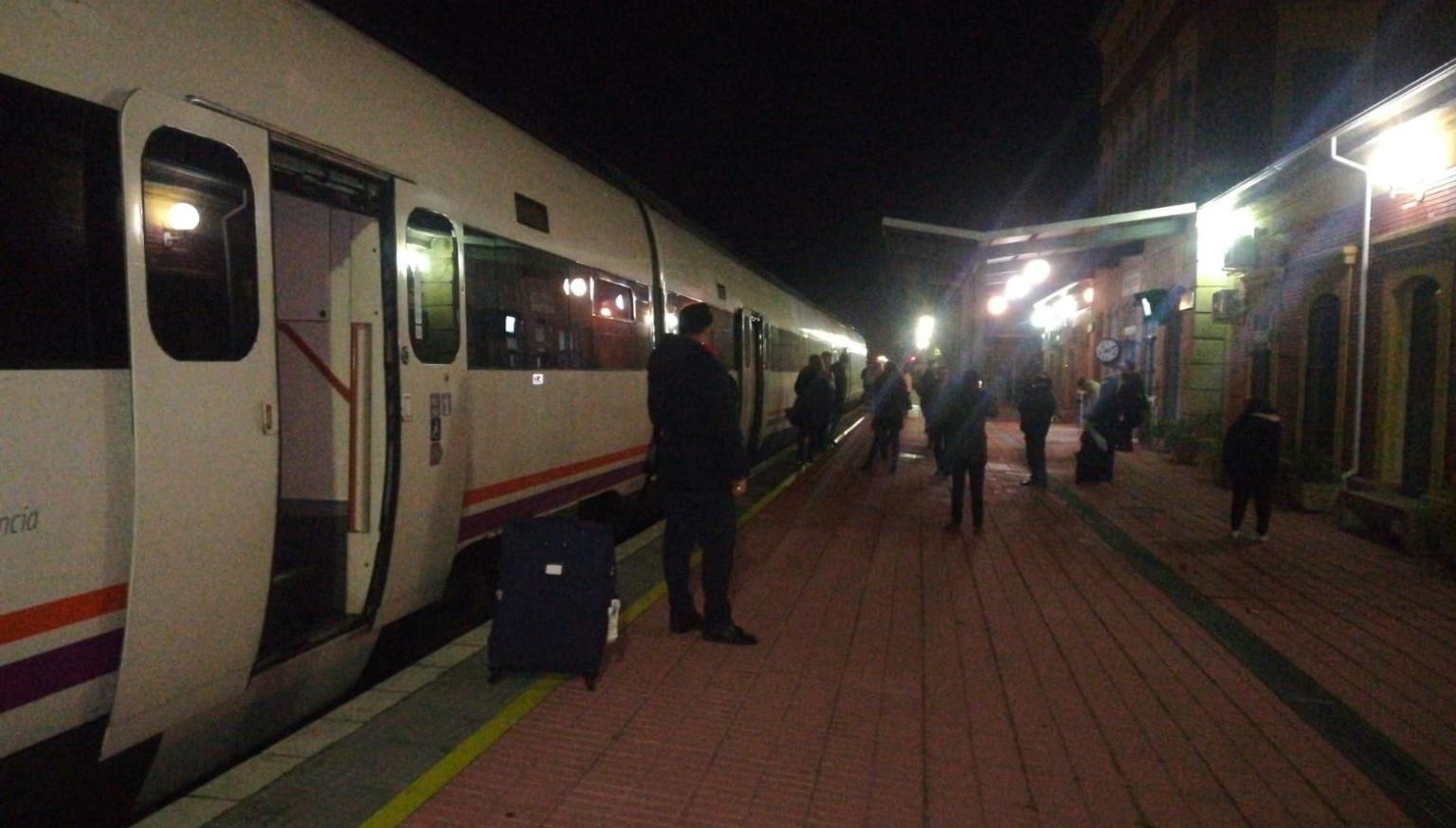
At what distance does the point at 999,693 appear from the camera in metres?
5.34

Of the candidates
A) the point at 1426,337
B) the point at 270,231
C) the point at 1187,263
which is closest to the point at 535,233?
the point at 270,231

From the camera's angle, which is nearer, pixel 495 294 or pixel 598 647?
pixel 598 647

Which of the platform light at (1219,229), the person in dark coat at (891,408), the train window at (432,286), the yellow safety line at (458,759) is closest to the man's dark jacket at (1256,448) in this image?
the person in dark coat at (891,408)

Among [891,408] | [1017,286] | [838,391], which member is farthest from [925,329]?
[891,408]

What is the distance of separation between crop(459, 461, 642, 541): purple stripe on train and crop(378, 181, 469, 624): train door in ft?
0.99

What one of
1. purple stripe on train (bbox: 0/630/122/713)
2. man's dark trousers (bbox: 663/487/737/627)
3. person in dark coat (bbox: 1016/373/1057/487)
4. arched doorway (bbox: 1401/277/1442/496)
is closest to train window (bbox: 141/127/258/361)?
purple stripe on train (bbox: 0/630/122/713)

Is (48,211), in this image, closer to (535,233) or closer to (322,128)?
(322,128)

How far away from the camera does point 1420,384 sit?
35.8 ft

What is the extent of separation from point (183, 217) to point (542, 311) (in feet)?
12.0

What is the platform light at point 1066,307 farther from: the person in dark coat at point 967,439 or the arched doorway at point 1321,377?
the person in dark coat at point 967,439

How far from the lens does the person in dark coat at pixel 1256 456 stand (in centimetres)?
962

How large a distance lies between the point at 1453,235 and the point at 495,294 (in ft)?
29.5

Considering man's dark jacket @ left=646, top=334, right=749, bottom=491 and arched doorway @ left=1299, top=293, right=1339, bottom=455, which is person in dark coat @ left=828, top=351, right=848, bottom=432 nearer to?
arched doorway @ left=1299, top=293, right=1339, bottom=455

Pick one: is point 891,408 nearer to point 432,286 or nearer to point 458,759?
point 432,286
